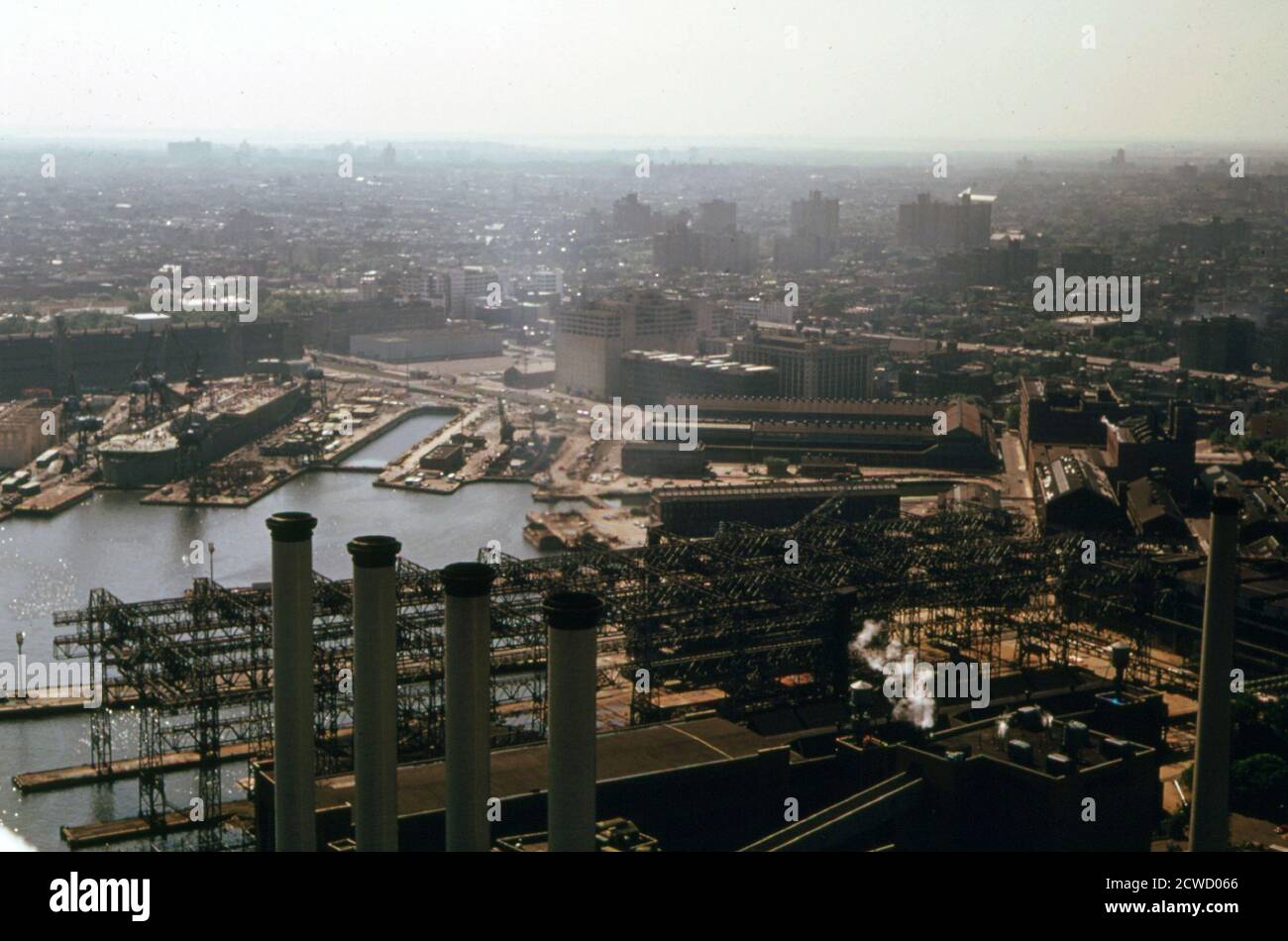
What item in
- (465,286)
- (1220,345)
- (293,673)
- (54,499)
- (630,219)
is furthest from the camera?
(630,219)

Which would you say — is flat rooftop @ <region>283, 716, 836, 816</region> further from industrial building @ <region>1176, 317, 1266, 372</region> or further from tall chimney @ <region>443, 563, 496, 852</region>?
industrial building @ <region>1176, 317, 1266, 372</region>

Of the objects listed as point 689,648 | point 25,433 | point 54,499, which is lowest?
point 54,499

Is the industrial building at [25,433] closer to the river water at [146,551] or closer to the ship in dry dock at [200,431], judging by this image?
the ship in dry dock at [200,431]

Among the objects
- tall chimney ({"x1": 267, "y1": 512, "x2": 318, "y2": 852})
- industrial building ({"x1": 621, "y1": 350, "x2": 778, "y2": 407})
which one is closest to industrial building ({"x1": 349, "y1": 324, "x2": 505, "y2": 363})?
industrial building ({"x1": 621, "y1": 350, "x2": 778, "y2": 407})

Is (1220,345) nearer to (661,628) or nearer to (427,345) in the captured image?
(427,345)

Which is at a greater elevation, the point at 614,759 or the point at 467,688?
the point at 467,688

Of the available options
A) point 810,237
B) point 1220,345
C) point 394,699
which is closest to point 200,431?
point 394,699
